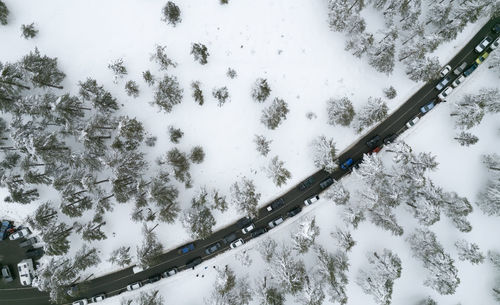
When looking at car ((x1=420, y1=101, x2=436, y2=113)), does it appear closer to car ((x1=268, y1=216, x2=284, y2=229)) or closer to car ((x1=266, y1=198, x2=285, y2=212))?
car ((x1=266, y1=198, x2=285, y2=212))

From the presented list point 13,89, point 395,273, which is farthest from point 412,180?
point 13,89

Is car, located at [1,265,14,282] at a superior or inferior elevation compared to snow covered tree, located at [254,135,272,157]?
inferior

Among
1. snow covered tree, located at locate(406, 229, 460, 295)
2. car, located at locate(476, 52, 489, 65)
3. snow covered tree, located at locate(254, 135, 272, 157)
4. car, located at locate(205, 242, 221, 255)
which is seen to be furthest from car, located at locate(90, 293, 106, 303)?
car, located at locate(476, 52, 489, 65)

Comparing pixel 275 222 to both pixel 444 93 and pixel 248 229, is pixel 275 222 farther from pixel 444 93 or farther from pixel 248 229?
pixel 444 93

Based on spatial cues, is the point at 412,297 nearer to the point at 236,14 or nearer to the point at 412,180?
the point at 412,180

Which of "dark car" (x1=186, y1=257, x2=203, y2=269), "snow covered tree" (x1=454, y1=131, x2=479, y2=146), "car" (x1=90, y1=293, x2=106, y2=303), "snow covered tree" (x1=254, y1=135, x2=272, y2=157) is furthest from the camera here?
"dark car" (x1=186, y1=257, x2=203, y2=269)

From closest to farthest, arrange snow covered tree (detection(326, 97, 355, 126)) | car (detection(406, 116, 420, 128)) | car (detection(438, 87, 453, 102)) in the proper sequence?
snow covered tree (detection(326, 97, 355, 126))
car (detection(406, 116, 420, 128))
car (detection(438, 87, 453, 102))

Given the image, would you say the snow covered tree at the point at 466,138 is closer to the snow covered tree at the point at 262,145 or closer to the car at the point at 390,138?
the car at the point at 390,138
